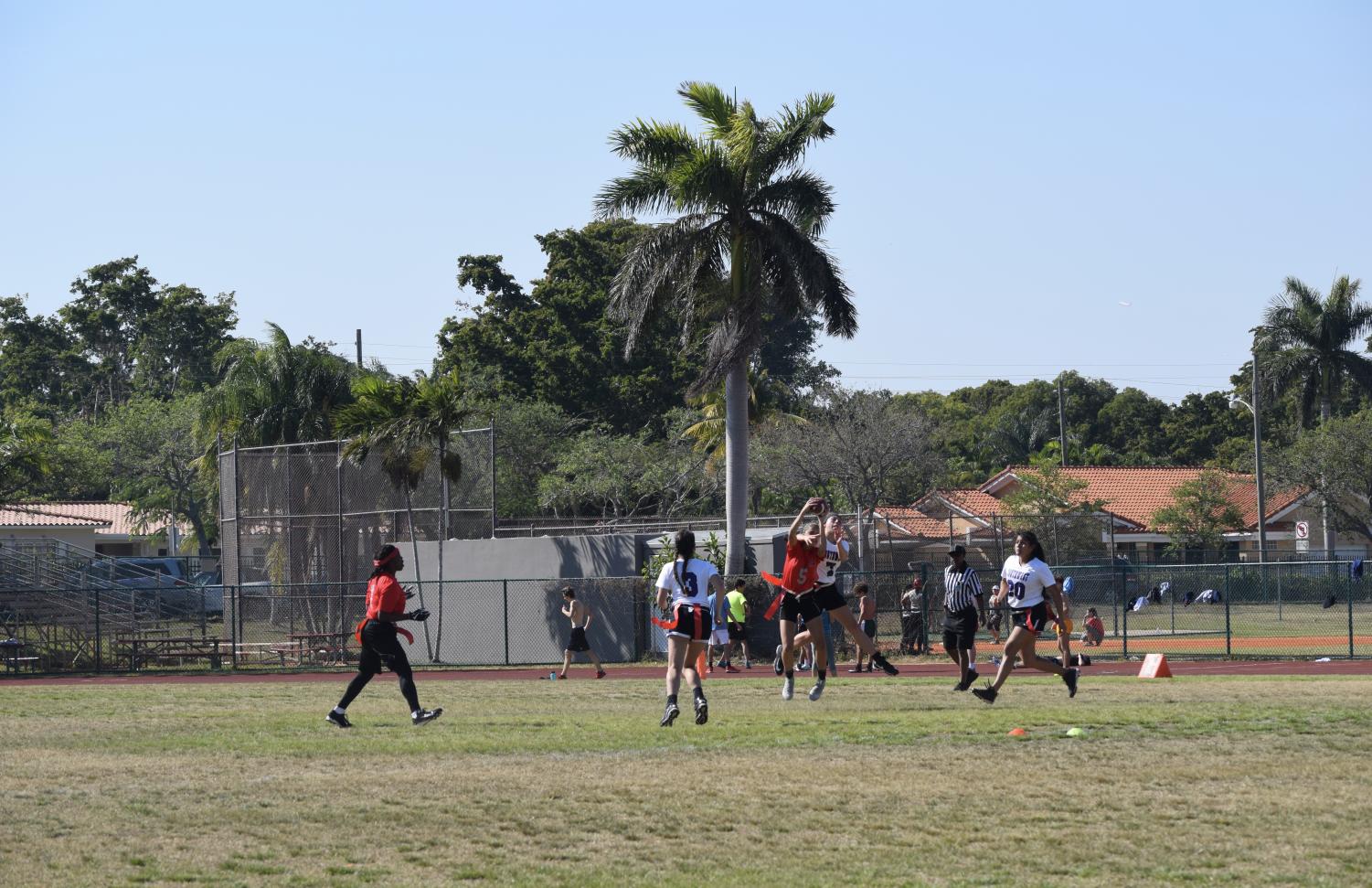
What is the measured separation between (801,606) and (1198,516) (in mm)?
48093

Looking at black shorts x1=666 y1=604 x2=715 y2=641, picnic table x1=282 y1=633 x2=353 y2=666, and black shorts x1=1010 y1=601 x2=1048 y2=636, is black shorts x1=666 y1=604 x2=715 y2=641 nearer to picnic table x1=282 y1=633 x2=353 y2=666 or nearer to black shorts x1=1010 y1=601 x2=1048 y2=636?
black shorts x1=1010 y1=601 x2=1048 y2=636

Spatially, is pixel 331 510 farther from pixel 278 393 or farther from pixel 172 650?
pixel 278 393

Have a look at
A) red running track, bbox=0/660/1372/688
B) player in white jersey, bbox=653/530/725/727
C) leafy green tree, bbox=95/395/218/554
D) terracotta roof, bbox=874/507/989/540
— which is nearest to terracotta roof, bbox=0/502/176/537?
leafy green tree, bbox=95/395/218/554

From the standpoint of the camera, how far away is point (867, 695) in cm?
1873

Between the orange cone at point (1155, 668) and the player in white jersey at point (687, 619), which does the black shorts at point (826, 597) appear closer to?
the player in white jersey at point (687, 619)

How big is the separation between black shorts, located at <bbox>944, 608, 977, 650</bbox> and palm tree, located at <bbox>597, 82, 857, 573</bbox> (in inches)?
505

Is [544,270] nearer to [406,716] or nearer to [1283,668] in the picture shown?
[1283,668]

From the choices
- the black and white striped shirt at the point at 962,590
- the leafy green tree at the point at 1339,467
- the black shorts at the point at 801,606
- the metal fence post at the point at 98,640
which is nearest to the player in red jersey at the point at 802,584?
the black shorts at the point at 801,606

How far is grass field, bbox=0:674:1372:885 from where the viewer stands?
8.02m

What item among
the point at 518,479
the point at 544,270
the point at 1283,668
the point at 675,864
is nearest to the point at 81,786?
the point at 675,864

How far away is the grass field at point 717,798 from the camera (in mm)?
8023

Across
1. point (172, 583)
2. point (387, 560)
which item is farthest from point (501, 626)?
point (172, 583)

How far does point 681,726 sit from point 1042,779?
14.8ft

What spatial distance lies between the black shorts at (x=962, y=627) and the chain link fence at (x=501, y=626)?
11.1 metres
